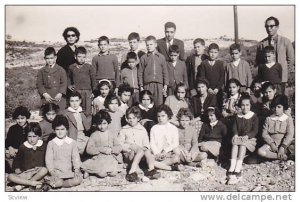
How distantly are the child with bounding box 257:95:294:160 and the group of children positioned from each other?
1 cm

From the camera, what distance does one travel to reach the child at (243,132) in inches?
183

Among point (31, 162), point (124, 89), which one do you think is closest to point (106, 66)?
point (124, 89)

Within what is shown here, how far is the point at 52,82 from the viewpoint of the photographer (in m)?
5.16

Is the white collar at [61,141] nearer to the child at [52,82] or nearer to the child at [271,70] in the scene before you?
the child at [52,82]

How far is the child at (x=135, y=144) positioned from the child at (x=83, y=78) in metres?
0.66

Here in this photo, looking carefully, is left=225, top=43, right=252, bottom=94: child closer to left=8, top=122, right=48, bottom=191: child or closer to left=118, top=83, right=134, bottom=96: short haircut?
left=118, top=83, right=134, bottom=96: short haircut

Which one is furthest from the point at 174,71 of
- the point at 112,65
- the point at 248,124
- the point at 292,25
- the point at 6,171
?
Result: the point at 6,171

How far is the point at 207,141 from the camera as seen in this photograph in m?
4.96

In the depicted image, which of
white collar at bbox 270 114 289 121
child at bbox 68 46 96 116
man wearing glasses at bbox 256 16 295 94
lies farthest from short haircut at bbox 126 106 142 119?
man wearing glasses at bbox 256 16 295 94

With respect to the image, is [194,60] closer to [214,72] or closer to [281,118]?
[214,72]

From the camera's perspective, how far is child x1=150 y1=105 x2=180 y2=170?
15.4 feet

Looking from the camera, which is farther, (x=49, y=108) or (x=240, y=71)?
(x=240, y=71)

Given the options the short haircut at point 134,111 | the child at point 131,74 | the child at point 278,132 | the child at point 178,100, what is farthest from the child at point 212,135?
the child at point 131,74

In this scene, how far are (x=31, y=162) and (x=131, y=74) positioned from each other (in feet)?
5.61
